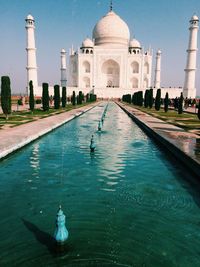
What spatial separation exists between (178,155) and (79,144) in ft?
11.1

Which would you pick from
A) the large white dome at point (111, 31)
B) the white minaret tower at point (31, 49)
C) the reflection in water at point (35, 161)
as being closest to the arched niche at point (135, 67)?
the large white dome at point (111, 31)

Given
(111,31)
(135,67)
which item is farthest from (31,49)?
(135,67)

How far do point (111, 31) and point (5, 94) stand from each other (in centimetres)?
5003

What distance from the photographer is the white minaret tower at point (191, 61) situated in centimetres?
4738

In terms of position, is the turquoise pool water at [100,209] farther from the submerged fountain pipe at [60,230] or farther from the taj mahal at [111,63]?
the taj mahal at [111,63]

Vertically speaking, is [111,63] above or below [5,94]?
above

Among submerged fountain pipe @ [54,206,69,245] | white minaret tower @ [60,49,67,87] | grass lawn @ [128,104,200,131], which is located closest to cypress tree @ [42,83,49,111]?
grass lawn @ [128,104,200,131]

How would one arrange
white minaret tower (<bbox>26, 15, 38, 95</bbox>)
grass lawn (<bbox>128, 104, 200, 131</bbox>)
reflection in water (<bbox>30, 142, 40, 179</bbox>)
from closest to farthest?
reflection in water (<bbox>30, 142, 40, 179</bbox>) < grass lawn (<bbox>128, 104, 200, 131</bbox>) < white minaret tower (<bbox>26, 15, 38, 95</bbox>)

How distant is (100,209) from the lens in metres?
4.01

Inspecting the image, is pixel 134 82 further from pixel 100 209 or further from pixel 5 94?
pixel 100 209

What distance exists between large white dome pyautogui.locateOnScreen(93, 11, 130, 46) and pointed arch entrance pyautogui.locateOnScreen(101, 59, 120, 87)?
501 cm

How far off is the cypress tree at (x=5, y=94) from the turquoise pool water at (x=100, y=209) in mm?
7868

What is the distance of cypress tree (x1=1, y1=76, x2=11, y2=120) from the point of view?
1426 cm

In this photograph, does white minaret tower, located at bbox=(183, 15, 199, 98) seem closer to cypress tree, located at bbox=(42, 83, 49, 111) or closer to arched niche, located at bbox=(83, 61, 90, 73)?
arched niche, located at bbox=(83, 61, 90, 73)
